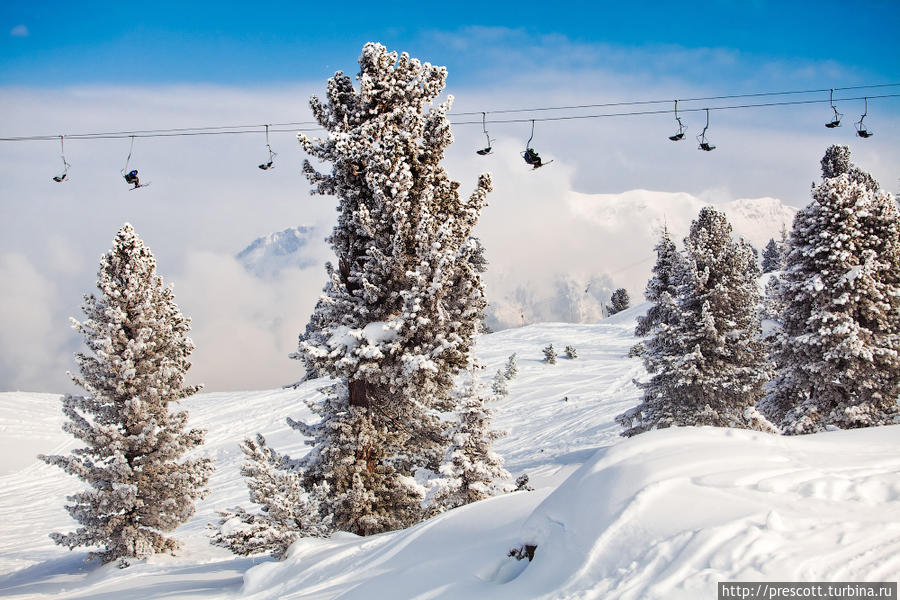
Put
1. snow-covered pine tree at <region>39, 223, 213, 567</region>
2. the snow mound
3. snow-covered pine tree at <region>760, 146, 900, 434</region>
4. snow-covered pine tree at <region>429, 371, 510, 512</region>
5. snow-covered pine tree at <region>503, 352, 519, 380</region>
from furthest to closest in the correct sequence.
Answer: snow-covered pine tree at <region>503, 352, 519, 380</region> < snow-covered pine tree at <region>39, 223, 213, 567</region> < snow-covered pine tree at <region>760, 146, 900, 434</region> < snow-covered pine tree at <region>429, 371, 510, 512</region> < the snow mound

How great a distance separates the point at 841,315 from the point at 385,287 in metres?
15.2

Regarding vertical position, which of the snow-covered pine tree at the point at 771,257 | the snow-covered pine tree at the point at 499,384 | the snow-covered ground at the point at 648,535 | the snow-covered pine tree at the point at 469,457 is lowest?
the snow-covered pine tree at the point at 499,384

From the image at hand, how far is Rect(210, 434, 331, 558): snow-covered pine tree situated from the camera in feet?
37.9

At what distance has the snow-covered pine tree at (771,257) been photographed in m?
90.2

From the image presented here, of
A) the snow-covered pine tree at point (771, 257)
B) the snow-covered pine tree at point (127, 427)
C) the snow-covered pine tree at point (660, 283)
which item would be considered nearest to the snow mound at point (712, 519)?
the snow-covered pine tree at point (127, 427)

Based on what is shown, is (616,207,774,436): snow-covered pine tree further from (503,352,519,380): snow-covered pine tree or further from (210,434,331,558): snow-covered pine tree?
(503,352,519,380): snow-covered pine tree

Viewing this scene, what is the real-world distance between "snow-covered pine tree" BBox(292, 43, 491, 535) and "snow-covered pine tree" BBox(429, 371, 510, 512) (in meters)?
1.90

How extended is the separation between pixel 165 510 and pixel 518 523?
16543 millimetres

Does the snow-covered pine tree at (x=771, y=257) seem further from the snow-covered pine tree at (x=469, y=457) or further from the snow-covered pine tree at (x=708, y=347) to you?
the snow-covered pine tree at (x=469, y=457)

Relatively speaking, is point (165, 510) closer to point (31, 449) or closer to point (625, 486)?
point (625, 486)

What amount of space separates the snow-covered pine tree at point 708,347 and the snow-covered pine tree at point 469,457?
9.93 m

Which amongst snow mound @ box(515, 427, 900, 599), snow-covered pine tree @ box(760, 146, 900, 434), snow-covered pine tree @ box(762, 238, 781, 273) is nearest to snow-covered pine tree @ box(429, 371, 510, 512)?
snow mound @ box(515, 427, 900, 599)

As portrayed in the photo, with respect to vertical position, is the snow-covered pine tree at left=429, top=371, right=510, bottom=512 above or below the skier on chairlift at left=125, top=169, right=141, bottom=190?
below

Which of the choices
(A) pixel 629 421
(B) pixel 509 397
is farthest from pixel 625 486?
(B) pixel 509 397
